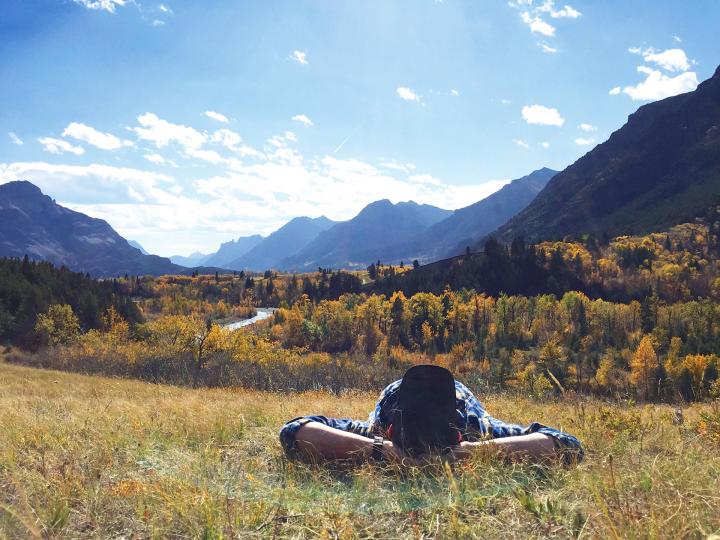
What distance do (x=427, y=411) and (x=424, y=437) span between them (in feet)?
0.84

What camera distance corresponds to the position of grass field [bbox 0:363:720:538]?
331 cm

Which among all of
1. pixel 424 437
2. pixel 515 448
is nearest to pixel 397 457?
pixel 424 437

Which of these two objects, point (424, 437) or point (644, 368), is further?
point (644, 368)

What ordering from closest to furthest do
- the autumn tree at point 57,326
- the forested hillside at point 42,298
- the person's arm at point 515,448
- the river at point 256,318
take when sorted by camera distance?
the person's arm at point 515,448
the autumn tree at point 57,326
the forested hillside at point 42,298
the river at point 256,318

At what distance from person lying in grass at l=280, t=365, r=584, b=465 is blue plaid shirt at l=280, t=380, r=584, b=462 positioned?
0.01 meters

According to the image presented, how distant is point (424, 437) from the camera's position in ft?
16.0

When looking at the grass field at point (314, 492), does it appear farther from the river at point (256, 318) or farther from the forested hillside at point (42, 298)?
the river at point (256, 318)

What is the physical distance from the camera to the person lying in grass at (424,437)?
472cm

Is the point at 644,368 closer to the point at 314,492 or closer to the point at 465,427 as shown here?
the point at 465,427

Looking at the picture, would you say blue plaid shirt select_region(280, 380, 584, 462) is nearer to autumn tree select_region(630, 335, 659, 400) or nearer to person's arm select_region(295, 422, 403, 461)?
person's arm select_region(295, 422, 403, 461)

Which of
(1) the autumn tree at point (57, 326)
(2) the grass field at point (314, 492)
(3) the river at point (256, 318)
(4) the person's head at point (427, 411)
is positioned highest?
(4) the person's head at point (427, 411)

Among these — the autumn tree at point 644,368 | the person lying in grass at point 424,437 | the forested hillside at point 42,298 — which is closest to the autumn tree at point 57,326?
the forested hillside at point 42,298

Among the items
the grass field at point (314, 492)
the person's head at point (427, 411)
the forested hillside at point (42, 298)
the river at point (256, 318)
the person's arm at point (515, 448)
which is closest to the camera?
the grass field at point (314, 492)

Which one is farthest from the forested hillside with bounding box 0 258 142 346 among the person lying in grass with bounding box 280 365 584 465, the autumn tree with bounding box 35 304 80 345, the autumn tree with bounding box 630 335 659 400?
the autumn tree with bounding box 630 335 659 400
